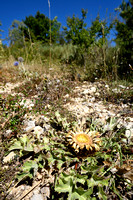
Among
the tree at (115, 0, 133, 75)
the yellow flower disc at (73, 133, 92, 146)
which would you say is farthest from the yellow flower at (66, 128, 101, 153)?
the tree at (115, 0, 133, 75)

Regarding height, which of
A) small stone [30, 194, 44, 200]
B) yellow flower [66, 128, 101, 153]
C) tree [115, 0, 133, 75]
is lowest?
small stone [30, 194, 44, 200]

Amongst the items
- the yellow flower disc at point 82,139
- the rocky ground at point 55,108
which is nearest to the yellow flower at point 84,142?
the yellow flower disc at point 82,139

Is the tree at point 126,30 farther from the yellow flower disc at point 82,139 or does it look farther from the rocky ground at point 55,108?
the yellow flower disc at point 82,139

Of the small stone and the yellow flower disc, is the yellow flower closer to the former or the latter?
the yellow flower disc

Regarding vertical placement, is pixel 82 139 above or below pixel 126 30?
below

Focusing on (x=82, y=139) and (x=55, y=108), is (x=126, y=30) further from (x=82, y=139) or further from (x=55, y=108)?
(x=82, y=139)

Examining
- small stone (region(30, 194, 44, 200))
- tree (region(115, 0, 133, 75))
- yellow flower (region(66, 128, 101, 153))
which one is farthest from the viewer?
tree (region(115, 0, 133, 75))

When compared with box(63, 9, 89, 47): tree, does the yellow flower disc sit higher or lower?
lower

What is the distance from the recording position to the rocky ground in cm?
101

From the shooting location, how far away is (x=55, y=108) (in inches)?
80.0

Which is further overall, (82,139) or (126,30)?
(126,30)

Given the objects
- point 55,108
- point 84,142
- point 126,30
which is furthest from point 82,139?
point 126,30

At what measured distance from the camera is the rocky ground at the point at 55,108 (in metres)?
1.01

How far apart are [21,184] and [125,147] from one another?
1023 mm
